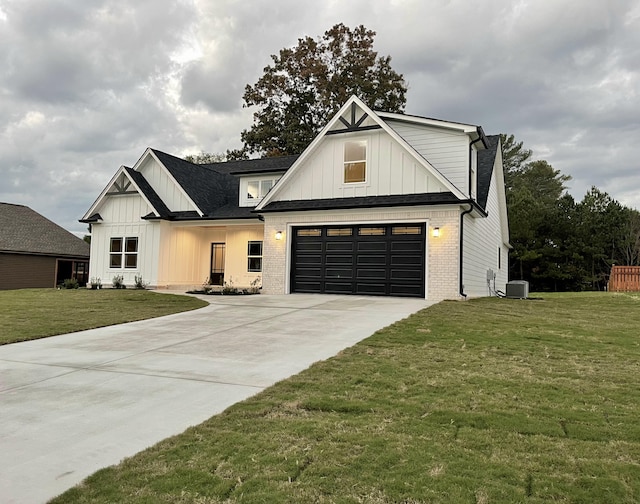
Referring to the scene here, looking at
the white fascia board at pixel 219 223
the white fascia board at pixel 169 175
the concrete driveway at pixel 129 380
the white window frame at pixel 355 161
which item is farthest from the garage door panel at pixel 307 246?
the concrete driveway at pixel 129 380

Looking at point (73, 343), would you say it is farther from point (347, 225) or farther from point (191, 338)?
point (347, 225)

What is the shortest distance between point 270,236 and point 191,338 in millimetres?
9675

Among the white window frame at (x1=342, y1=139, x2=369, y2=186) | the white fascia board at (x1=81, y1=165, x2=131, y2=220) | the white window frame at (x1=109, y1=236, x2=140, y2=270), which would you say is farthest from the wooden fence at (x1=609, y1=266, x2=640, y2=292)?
the white fascia board at (x1=81, y1=165, x2=131, y2=220)

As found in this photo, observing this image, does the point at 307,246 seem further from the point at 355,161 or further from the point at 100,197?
the point at 100,197

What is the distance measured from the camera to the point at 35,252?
26688 millimetres

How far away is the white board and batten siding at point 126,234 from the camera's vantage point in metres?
20.1

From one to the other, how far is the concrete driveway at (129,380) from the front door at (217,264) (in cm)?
1137

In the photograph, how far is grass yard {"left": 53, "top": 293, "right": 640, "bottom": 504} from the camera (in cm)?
268

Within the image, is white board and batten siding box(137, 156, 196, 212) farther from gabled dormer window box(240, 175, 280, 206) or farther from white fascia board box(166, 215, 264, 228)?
gabled dormer window box(240, 175, 280, 206)

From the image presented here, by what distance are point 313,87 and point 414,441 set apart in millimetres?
34679

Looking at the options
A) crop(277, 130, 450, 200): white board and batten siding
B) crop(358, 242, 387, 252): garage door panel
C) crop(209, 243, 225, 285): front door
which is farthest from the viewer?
crop(209, 243, 225, 285): front door

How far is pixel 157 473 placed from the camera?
2945 mm

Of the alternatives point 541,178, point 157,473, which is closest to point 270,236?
point 157,473

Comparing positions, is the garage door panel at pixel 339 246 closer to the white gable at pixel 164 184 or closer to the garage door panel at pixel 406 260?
the garage door panel at pixel 406 260
